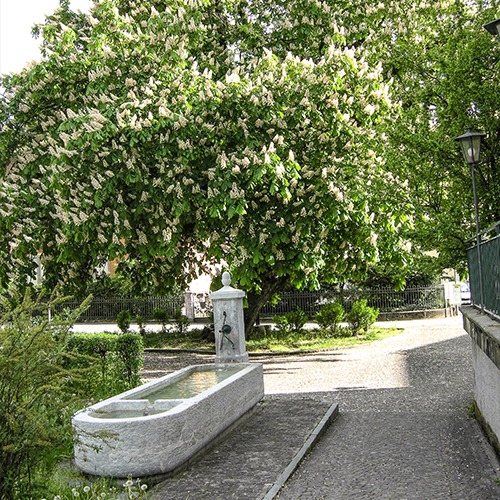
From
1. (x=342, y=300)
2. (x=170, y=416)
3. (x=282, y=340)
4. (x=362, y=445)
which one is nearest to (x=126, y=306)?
(x=342, y=300)

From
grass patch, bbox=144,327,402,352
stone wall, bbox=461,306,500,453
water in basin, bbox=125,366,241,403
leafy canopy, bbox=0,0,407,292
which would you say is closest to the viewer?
stone wall, bbox=461,306,500,453

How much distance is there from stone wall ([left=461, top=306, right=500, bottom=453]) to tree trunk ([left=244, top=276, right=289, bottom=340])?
9.97 m

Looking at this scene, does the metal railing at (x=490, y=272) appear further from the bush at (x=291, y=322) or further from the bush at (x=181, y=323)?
the bush at (x=181, y=323)

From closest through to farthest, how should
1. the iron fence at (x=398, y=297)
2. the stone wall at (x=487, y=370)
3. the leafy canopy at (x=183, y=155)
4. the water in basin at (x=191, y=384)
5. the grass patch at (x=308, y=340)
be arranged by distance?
the stone wall at (x=487, y=370)
the water in basin at (x=191, y=384)
the leafy canopy at (x=183, y=155)
the grass patch at (x=308, y=340)
the iron fence at (x=398, y=297)

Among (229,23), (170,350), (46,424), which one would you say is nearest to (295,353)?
(170,350)

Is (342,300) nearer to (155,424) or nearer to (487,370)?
(487,370)

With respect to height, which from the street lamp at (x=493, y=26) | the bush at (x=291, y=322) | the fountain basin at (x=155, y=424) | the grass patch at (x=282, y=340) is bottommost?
the fountain basin at (x=155, y=424)

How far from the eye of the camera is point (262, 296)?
2088cm

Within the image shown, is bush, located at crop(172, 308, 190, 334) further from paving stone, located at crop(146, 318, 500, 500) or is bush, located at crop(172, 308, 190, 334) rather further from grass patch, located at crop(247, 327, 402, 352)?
paving stone, located at crop(146, 318, 500, 500)

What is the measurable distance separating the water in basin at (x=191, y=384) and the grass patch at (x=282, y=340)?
1033 centimetres

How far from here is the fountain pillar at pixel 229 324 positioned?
12078 mm

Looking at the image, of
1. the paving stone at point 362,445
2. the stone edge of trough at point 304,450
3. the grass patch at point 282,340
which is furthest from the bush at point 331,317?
the stone edge of trough at point 304,450

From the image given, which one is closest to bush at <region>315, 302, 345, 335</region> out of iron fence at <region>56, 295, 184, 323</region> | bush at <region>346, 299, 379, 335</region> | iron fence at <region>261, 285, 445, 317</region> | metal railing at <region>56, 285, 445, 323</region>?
bush at <region>346, 299, 379, 335</region>

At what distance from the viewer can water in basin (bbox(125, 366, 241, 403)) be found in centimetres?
962
